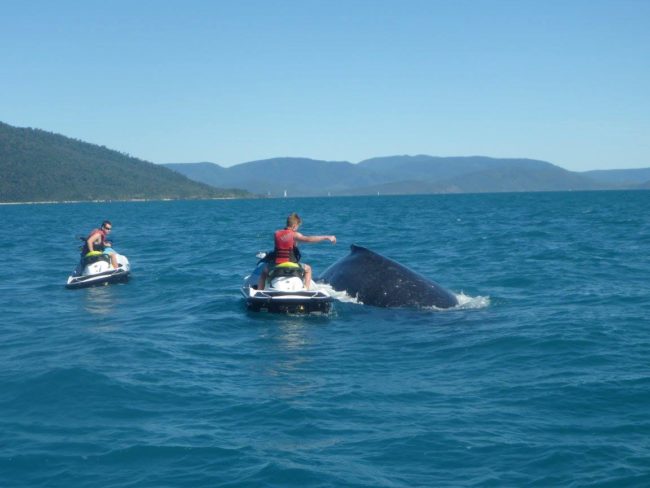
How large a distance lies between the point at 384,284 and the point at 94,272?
7542mm

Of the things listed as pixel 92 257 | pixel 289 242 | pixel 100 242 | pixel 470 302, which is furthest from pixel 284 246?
pixel 100 242

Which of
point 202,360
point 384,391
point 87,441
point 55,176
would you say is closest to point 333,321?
point 202,360

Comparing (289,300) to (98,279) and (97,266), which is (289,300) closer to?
(98,279)

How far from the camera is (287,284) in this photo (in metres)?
14.3

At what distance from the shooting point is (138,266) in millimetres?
24312

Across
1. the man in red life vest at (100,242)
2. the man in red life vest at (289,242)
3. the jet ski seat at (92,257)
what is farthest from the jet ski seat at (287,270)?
the jet ski seat at (92,257)

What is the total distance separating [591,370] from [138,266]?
1692 cm

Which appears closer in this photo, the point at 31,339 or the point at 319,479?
the point at 319,479

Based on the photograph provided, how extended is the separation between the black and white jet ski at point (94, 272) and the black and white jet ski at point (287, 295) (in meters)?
5.58

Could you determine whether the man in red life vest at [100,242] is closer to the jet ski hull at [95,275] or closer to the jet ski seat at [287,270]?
the jet ski hull at [95,275]

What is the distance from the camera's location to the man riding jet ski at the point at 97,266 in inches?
733

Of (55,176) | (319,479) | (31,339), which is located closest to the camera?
(319,479)

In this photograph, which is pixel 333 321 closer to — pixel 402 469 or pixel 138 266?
pixel 402 469

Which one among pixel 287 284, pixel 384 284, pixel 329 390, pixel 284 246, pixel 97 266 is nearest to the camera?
pixel 329 390
